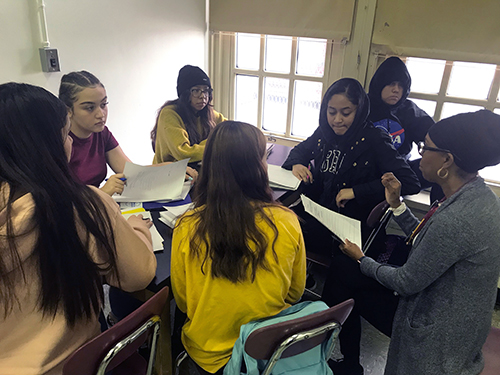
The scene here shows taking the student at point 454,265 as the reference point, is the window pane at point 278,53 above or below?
above

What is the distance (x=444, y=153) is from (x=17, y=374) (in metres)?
1.36

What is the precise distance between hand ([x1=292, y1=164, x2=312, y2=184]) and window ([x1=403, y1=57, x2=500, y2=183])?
1.18m

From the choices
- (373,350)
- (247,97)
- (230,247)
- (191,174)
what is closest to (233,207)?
(230,247)

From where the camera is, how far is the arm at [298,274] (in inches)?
44.2

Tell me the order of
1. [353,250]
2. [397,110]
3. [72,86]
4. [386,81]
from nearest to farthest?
[353,250] → [72,86] → [386,81] → [397,110]

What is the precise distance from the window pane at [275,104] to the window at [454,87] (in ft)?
3.38

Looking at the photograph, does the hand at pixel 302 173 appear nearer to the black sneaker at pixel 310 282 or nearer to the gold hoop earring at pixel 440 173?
the black sneaker at pixel 310 282

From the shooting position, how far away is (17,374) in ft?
2.80

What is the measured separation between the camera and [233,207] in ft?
3.30

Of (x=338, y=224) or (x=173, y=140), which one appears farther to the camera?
(x=173, y=140)

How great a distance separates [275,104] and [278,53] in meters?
0.44

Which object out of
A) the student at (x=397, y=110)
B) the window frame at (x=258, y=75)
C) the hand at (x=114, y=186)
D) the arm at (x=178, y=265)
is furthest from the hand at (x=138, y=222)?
the window frame at (x=258, y=75)

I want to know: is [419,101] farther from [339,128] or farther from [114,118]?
[114,118]

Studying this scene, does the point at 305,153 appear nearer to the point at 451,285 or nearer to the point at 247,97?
the point at 451,285
